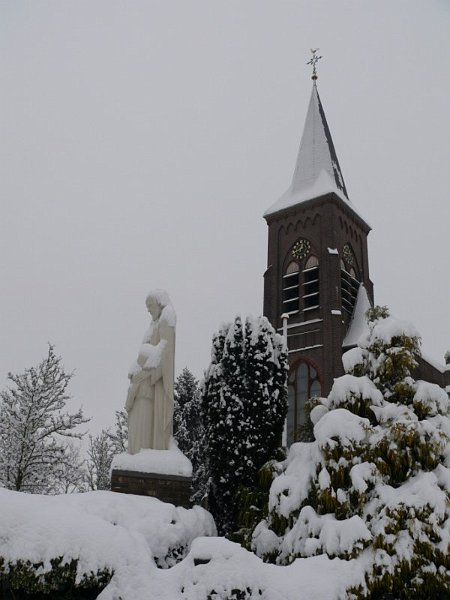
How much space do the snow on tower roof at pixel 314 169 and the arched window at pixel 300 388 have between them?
1142 centimetres

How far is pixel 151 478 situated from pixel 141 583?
354 cm

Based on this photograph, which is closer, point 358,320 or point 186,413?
point 186,413

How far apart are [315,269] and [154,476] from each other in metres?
31.9

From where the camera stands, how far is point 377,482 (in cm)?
966

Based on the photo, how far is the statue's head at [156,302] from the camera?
12086 millimetres

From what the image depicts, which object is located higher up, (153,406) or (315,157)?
(315,157)

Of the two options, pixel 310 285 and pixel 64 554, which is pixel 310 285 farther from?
pixel 64 554

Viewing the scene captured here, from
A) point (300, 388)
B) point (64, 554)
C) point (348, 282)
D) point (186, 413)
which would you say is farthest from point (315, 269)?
point (64, 554)

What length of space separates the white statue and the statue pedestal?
56cm

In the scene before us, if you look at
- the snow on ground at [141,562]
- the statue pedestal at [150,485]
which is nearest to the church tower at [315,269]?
the statue pedestal at [150,485]

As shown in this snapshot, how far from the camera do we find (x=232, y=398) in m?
14.6

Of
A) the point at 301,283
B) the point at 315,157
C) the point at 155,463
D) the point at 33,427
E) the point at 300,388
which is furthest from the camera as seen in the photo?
the point at 315,157

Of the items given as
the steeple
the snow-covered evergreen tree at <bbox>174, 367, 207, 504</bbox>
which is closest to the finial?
the steeple

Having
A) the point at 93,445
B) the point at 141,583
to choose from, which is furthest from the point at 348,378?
the point at 93,445
